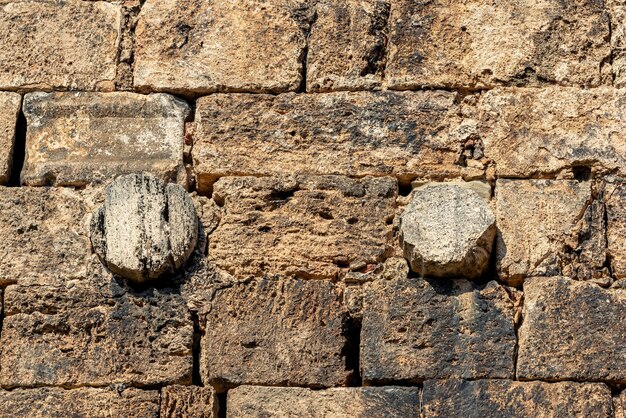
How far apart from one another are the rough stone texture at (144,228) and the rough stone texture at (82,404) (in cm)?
52

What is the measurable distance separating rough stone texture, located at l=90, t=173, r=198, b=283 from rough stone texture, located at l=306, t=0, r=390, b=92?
34.1 inches

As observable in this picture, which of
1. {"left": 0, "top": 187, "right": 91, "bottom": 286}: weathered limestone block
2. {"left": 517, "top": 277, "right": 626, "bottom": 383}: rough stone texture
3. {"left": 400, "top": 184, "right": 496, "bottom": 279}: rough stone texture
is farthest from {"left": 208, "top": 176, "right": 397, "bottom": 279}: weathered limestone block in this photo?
{"left": 517, "top": 277, "right": 626, "bottom": 383}: rough stone texture

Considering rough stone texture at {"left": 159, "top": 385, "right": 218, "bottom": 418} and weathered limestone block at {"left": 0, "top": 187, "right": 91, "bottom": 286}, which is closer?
rough stone texture at {"left": 159, "top": 385, "right": 218, "bottom": 418}

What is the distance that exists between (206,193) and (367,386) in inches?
46.0

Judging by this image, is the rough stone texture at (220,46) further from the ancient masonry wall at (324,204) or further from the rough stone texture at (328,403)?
the rough stone texture at (328,403)

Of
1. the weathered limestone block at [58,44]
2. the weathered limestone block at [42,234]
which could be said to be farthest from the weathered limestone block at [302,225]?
the weathered limestone block at [58,44]

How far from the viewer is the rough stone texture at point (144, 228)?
5895 mm

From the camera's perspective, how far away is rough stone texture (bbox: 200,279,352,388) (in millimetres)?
5742

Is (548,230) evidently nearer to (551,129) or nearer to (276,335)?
(551,129)

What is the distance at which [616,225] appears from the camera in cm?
597

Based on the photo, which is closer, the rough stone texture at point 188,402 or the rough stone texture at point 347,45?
the rough stone texture at point 188,402

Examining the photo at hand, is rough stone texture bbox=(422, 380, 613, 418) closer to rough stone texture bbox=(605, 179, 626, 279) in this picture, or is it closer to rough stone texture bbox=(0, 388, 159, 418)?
rough stone texture bbox=(605, 179, 626, 279)

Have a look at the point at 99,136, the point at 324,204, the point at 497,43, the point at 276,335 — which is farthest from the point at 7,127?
the point at 497,43

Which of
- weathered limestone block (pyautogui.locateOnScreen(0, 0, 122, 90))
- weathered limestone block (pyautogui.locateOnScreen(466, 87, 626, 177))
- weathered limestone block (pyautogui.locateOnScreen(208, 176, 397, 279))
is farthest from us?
weathered limestone block (pyautogui.locateOnScreen(0, 0, 122, 90))
